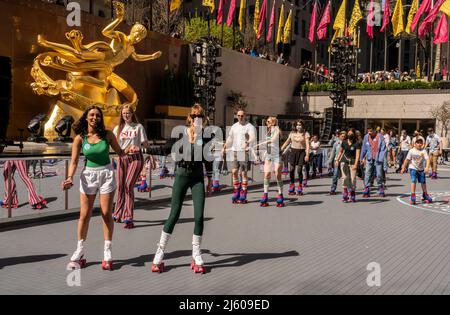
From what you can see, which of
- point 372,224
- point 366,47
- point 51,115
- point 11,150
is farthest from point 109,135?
point 366,47

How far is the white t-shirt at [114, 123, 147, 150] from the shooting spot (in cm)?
821

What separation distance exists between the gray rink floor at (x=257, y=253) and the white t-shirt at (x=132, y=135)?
4.37ft

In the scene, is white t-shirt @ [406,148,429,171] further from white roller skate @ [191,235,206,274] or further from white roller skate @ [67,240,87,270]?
white roller skate @ [67,240,87,270]

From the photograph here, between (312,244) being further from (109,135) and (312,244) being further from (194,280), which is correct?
(109,135)

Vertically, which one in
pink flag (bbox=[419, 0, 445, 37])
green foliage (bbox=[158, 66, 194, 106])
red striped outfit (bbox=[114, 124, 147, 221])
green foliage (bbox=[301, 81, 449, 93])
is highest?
pink flag (bbox=[419, 0, 445, 37])

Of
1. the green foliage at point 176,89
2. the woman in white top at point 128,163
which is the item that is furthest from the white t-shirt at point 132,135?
the green foliage at point 176,89

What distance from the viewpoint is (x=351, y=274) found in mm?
5621

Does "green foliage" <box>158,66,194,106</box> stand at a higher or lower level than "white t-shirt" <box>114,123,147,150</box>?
higher

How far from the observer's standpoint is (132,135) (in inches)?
323

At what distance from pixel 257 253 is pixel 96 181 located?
7.25 ft

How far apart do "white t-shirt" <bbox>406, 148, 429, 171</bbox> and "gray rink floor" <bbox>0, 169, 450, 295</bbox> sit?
3.84ft

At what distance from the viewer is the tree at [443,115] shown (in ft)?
116

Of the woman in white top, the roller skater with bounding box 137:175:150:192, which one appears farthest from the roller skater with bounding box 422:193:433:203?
the woman in white top

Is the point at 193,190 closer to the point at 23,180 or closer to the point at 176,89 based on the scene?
the point at 23,180
